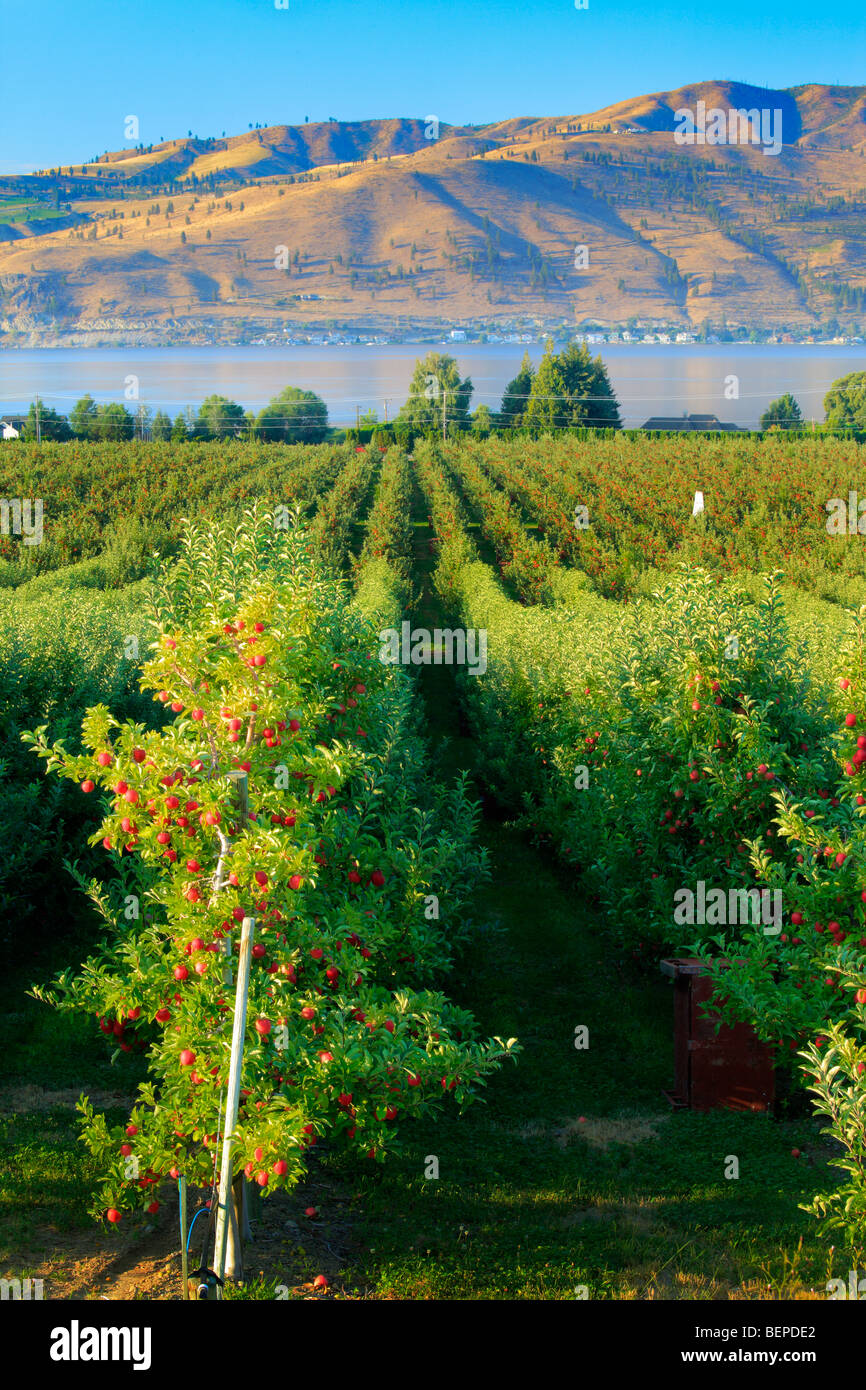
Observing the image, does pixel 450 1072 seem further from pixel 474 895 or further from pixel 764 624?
pixel 474 895

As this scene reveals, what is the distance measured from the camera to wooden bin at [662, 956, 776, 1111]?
9805 mm

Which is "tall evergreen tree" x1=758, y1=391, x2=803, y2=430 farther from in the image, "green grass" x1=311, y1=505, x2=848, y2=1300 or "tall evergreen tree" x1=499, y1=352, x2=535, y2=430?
"green grass" x1=311, y1=505, x2=848, y2=1300

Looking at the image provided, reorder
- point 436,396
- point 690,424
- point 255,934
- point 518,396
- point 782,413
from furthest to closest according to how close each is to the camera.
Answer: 1. point 782,413
2. point 518,396
3. point 436,396
4. point 690,424
5. point 255,934

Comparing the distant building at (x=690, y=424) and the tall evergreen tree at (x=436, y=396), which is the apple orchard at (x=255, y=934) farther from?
the distant building at (x=690, y=424)

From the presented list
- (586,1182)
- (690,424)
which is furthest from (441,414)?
(586,1182)

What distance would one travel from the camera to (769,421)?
4296 inches

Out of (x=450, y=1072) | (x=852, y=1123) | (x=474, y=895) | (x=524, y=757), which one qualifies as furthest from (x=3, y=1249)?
(x=524, y=757)

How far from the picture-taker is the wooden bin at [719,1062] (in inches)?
386

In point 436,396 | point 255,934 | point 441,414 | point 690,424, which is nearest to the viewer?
point 255,934

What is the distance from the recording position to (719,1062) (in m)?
9.89

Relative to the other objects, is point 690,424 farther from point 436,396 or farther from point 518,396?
point 436,396

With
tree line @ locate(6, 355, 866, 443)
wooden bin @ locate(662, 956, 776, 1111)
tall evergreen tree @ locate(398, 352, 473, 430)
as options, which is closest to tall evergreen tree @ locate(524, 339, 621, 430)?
tree line @ locate(6, 355, 866, 443)

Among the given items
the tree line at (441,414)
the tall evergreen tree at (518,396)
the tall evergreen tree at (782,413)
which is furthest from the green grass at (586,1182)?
the tall evergreen tree at (782,413)
